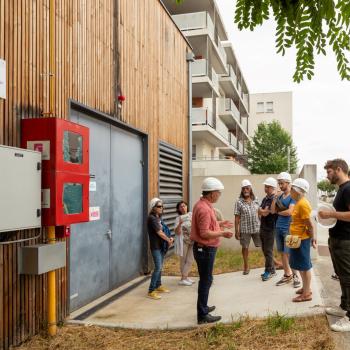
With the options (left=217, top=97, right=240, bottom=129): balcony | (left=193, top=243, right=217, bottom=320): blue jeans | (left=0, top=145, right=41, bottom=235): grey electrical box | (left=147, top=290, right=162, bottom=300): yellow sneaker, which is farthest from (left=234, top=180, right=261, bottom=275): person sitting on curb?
(left=217, top=97, right=240, bottom=129): balcony

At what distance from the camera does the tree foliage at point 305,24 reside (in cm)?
165

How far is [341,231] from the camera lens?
4816 mm

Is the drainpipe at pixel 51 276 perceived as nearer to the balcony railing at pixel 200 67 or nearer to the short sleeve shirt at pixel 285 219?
the short sleeve shirt at pixel 285 219

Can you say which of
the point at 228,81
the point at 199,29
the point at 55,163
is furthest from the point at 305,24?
the point at 228,81

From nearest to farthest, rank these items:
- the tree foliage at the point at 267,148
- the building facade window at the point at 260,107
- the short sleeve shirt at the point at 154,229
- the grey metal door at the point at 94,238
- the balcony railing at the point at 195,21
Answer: the grey metal door at the point at 94,238 → the short sleeve shirt at the point at 154,229 → the balcony railing at the point at 195,21 → the tree foliage at the point at 267,148 → the building facade window at the point at 260,107

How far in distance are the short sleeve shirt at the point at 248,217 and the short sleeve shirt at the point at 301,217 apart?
202cm

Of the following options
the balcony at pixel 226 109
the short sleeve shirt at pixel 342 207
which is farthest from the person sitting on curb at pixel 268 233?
the balcony at pixel 226 109

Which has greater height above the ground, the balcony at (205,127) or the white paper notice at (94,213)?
the balcony at (205,127)

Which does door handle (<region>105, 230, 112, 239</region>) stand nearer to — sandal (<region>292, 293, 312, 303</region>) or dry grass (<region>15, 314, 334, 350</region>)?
dry grass (<region>15, 314, 334, 350</region>)

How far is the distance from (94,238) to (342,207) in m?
3.77

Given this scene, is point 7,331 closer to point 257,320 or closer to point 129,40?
point 257,320

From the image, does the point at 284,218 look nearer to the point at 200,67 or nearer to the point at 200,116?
the point at 200,116

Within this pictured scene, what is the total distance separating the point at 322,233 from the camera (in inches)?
602

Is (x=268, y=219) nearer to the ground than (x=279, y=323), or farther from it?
farther from it
